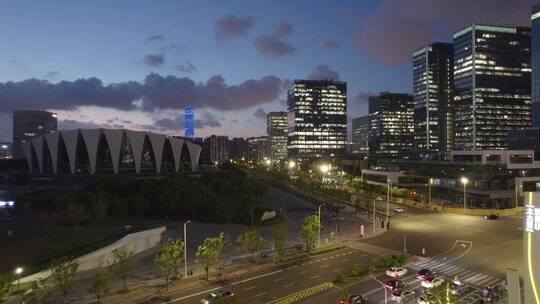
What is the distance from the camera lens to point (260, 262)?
45.1m

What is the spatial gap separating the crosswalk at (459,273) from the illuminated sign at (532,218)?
18360 millimetres

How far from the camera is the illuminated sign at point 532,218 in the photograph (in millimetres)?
21531

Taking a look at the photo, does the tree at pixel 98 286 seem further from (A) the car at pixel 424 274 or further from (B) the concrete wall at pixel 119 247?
(A) the car at pixel 424 274

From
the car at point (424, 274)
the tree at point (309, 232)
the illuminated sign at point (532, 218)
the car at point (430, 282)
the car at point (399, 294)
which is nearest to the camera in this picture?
the illuminated sign at point (532, 218)

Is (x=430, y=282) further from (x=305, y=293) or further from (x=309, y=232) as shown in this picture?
(x=309, y=232)

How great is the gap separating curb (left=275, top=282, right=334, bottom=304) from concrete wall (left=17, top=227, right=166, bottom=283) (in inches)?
775

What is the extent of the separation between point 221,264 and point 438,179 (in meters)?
81.1

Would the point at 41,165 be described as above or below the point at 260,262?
above

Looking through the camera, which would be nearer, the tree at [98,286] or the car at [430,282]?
the tree at [98,286]

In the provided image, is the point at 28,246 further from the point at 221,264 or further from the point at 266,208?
the point at 266,208

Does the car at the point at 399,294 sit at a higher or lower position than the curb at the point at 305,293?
higher

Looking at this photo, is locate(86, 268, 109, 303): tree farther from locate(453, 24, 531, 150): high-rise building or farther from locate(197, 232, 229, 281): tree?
locate(453, 24, 531, 150): high-rise building

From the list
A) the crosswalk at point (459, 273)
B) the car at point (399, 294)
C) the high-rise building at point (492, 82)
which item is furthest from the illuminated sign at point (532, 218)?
the high-rise building at point (492, 82)

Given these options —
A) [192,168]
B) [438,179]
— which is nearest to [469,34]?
[438,179]
